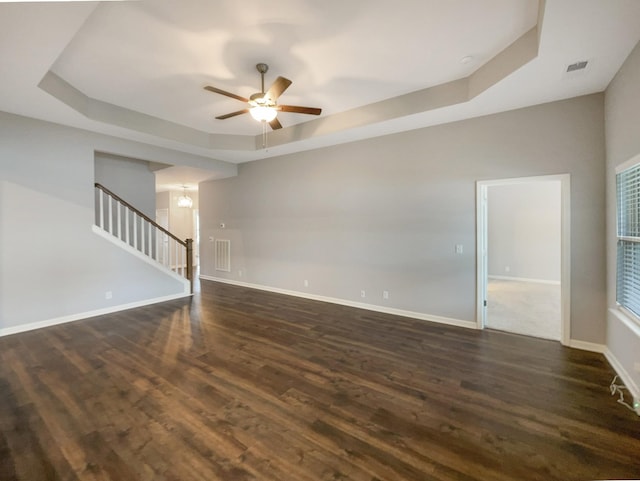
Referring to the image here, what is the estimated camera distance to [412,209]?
4.65m

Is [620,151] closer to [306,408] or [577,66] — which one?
[577,66]

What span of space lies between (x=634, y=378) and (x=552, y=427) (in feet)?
3.63

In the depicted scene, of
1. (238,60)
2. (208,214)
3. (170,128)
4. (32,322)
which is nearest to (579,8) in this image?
(238,60)

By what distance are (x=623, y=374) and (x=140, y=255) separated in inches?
272

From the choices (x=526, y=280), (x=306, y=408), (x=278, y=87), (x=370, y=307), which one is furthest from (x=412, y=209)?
(x=526, y=280)

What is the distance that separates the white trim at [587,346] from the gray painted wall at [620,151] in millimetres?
139

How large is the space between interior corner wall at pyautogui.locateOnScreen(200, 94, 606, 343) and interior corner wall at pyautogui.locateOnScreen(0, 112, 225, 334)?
2857 millimetres

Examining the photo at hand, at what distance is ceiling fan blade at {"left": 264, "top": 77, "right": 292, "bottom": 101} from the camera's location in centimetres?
274

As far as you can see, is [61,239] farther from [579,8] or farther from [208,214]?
[579,8]

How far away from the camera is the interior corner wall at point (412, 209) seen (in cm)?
342

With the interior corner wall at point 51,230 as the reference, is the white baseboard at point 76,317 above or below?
below

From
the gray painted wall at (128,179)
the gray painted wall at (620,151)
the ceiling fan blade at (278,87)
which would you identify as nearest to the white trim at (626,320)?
the gray painted wall at (620,151)

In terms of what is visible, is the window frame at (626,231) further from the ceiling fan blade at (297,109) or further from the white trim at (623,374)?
the ceiling fan blade at (297,109)

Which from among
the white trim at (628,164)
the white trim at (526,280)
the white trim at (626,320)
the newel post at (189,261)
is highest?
the white trim at (628,164)
